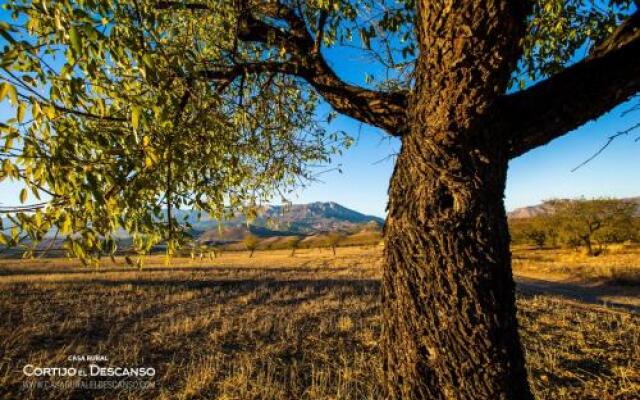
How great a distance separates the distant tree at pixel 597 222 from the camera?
48375mm

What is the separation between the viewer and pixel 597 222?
4928 centimetres

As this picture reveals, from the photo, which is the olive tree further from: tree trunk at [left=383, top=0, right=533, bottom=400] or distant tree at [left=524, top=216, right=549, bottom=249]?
Result: distant tree at [left=524, top=216, right=549, bottom=249]

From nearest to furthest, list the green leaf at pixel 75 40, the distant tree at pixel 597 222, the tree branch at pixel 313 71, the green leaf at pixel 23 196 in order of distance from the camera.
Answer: the green leaf at pixel 75 40, the green leaf at pixel 23 196, the tree branch at pixel 313 71, the distant tree at pixel 597 222

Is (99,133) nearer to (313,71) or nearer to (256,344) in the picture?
(313,71)

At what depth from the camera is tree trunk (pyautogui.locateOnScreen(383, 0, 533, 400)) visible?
9.63ft

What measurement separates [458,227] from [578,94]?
1.72 m

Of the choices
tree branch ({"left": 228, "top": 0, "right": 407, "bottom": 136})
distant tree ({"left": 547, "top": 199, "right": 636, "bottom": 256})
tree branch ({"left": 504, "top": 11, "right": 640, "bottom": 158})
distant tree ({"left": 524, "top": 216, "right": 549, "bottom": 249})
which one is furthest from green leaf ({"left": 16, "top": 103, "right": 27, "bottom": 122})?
distant tree ({"left": 524, "top": 216, "right": 549, "bottom": 249})

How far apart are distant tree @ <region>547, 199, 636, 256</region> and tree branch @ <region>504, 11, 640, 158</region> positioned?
56.9 m

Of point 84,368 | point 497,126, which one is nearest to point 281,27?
point 497,126

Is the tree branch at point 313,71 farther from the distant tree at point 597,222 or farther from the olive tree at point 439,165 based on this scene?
the distant tree at point 597,222

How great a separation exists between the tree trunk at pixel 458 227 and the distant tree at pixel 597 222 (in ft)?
188

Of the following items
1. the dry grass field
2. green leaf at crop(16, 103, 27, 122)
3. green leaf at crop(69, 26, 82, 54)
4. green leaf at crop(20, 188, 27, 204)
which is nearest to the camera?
green leaf at crop(69, 26, 82, 54)

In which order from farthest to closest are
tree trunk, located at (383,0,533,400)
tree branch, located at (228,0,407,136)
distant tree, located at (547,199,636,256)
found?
distant tree, located at (547,199,636,256), tree branch, located at (228,0,407,136), tree trunk, located at (383,0,533,400)

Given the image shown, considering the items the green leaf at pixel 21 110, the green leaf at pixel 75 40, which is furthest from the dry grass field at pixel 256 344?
the green leaf at pixel 75 40
